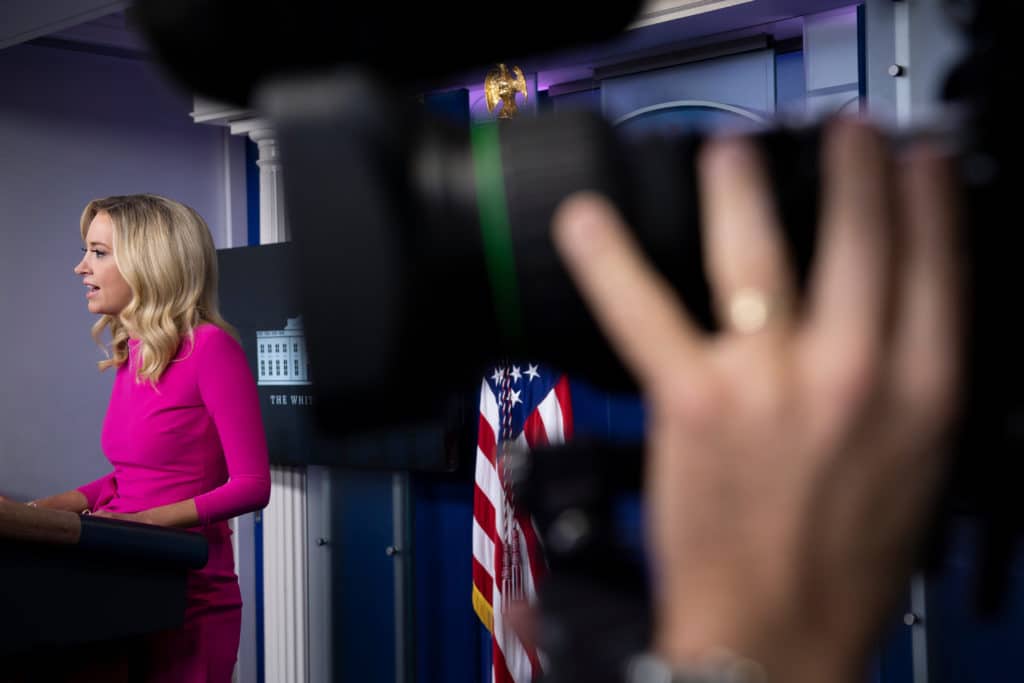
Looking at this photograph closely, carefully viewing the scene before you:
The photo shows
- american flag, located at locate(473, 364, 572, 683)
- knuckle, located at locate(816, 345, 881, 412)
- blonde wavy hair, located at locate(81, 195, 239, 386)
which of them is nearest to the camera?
knuckle, located at locate(816, 345, 881, 412)

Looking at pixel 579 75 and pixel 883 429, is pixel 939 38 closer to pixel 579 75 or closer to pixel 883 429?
pixel 579 75

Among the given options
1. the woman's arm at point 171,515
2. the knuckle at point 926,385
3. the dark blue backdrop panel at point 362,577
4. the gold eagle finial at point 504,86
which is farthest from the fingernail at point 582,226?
the dark blue backdrop panel at point 362,577

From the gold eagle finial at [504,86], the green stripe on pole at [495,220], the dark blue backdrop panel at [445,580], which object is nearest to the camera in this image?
the green stripe on pole at [495,220]

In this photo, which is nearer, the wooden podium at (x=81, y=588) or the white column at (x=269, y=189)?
the wooden podium at (x=81, y=588)

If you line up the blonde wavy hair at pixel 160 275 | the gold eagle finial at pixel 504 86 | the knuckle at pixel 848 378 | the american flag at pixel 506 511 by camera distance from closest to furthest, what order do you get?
the knuckle at pixel 848 378 → the blonde wavy hair at pixel 160 275 → the american flag at pixel 506 511 → the gold eagle finial at pixel 504 86

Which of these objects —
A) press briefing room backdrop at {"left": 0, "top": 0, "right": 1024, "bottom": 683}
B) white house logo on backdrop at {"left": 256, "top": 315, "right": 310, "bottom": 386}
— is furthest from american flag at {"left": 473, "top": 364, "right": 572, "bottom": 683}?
white house logo on backdrop at {"left": 256, "top": 315, "right": 310, "bottom": 386}

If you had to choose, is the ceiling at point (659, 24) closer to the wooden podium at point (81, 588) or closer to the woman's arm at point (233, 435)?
the woman's arm at point (233, 435)

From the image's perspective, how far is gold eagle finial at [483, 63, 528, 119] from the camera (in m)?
2.83

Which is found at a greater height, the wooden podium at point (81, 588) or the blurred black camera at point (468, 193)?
the blurred black camera at point (468, 193)

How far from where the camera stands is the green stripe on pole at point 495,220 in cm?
45

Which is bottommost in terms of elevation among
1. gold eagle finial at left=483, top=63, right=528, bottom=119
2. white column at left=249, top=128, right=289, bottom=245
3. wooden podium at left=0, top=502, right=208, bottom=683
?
wooden podium at left=0, top=502, right=208, bottom=683

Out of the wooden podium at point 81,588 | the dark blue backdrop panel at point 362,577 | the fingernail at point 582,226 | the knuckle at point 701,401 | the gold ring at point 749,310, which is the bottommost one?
the dark blue backdrop panel at point 362,577

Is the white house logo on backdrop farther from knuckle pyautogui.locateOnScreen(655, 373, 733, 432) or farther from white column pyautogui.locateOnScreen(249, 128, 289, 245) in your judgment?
knuckle pyautogui.locateOnScreen(655, 373, 733, 432)

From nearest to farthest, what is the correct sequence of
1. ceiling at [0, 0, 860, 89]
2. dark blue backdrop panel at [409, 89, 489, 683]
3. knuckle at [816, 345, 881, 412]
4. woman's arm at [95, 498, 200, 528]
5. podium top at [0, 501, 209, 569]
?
knuckle at [816, 345, 881, 412]
podium top at [0, 501, 209, 569]
woman's arm at [95, 498, 200, 528]
ceiling at [0, 0, 860, 89]
dark blue backdrop panel at [409, 89, 489, 683]
